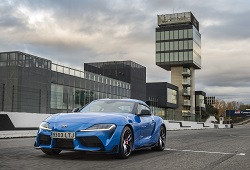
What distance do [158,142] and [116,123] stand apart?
265cm

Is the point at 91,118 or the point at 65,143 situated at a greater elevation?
the point at 91,118

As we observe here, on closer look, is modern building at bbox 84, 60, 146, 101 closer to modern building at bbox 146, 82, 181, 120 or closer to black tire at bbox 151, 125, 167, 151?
modern building at bbox 146, 82, 181, 120

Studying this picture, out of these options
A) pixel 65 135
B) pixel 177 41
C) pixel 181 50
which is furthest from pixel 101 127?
pixel 181 50

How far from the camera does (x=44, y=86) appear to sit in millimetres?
51219

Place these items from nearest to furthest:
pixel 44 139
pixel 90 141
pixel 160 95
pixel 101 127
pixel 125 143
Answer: pixel 90 141, pixel 101 127, pixel 44 139, pixel 125 143, pixel 160 95

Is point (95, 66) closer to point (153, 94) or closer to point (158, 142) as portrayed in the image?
point (153, 94)

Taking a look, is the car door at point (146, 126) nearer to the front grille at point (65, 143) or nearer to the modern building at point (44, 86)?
the front grille at point (65, 143)

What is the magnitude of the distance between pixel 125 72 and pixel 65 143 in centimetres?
7467

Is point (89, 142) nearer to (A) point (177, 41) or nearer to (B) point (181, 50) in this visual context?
(A) point (177, 41)

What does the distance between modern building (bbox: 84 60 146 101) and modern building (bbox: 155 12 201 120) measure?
60.9 ft

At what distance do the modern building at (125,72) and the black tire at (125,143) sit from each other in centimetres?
7293

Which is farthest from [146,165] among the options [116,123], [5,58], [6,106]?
[5,58]

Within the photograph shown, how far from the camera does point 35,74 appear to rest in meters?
48.4

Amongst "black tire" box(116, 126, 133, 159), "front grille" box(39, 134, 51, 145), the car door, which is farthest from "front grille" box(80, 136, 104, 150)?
the car door
